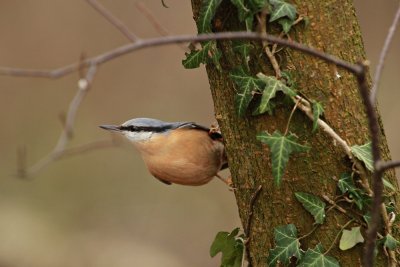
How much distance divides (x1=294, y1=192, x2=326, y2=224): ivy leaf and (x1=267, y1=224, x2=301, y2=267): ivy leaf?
0.27ft

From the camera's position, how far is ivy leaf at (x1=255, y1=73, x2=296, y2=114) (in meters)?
2.12

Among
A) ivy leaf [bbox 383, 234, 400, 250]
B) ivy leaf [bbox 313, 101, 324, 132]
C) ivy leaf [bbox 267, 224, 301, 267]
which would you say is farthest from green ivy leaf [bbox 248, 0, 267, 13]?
ivy leaf [bbox 383, 234, 400, 250]

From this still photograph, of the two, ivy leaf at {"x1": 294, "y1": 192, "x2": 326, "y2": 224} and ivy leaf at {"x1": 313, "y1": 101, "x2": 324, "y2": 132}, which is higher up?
ivy leaf at {"x1": 313, "y1": 101, "x2": 324, "y2": 132}

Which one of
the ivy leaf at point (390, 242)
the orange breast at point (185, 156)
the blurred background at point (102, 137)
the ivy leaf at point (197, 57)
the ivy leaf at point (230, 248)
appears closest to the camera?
the ivy leaf at point (390, 242)

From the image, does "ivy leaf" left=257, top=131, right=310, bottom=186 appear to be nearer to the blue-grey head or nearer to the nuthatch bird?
the nuthatch bird

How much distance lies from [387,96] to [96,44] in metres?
2.84

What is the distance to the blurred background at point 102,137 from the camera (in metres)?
6.25

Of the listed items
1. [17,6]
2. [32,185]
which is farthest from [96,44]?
[32,185]

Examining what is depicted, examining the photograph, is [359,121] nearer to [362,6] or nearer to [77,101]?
[77,101]

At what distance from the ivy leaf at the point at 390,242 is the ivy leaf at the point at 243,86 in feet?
1.86

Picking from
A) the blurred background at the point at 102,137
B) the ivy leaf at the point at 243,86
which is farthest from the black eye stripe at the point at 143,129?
the blurred background at the point at 102,137

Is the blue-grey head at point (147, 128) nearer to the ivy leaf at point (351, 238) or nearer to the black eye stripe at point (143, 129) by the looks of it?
the black eye stripe at point (143, 129)

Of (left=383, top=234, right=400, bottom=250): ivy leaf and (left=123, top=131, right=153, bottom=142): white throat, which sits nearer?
(left=383, top=234, right=400, bottom=250): ivy leaf

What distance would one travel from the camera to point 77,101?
1347 millimetres
